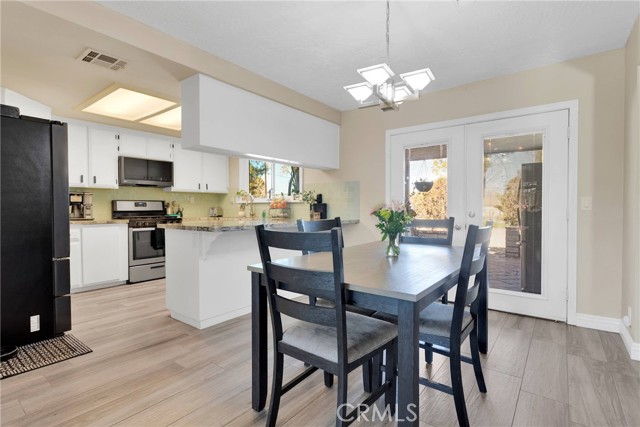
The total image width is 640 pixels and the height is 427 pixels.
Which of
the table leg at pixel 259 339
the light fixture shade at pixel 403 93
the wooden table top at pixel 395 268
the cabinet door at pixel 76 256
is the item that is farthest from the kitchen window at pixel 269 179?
the table leg at pixel 259 339

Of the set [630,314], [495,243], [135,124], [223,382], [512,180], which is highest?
[135,124]

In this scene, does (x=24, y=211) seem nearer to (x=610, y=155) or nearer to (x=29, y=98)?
(x=29, y=98)

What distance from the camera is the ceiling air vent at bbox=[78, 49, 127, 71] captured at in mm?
2443

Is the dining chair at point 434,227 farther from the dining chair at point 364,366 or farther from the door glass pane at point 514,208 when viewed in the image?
the door glass pane at point 514,208

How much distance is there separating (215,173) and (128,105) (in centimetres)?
200

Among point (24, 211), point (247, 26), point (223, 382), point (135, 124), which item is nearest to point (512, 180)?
point (247, 26)

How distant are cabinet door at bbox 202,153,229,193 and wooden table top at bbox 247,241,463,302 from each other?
13.8 feet

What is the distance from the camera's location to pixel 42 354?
228cm

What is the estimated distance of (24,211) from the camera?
2.39m

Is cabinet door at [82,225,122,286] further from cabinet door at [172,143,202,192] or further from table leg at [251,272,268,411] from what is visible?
table leg at [251,272,268,411]

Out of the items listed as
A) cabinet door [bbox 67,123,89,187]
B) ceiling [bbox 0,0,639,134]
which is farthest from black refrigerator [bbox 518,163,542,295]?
cabinet door [bbox 67,123,89,187]

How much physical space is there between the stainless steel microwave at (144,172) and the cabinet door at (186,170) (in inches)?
3.8

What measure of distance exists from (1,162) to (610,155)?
482cm

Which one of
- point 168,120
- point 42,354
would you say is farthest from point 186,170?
point 42,354
